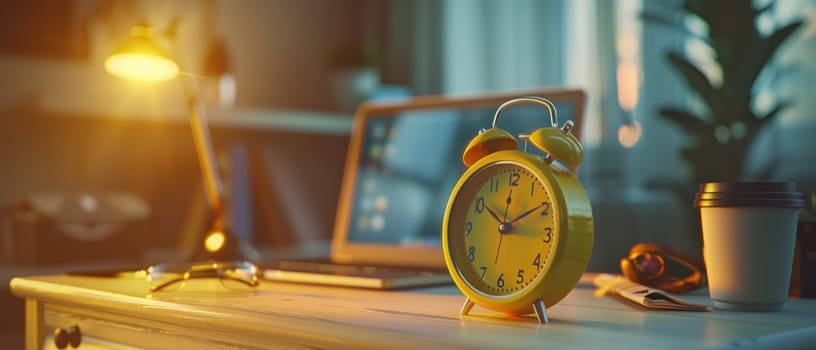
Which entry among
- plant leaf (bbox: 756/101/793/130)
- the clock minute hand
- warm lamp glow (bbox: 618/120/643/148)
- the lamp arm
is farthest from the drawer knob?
warm lamp glow (bbox: 618/120/643/148)

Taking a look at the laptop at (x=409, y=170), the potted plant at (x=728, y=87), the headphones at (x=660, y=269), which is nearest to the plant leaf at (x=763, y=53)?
the potted plant at (x=728, y=87)

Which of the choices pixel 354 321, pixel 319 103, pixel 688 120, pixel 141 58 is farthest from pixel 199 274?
pixel 319 103

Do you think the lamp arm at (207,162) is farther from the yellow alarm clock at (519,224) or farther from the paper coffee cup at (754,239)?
the paper coffee cup at (754,239)

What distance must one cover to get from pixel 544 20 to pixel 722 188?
174 cm

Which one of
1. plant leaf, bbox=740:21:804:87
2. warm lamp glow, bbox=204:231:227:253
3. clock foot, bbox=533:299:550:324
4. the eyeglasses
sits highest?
plant leaf, bbox=740:21:804:87

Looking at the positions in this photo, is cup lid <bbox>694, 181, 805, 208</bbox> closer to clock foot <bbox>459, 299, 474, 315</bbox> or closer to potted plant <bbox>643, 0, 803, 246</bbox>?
clock foot <bbox>459, 299, 474, 315</bbox>

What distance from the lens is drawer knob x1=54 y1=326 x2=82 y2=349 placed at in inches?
42.2

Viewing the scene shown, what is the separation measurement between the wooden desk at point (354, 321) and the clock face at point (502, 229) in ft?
0.13

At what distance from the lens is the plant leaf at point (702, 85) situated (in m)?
1.84

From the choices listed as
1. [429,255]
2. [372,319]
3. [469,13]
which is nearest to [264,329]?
[372,319]

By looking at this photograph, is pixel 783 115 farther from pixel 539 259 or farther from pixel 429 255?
pixel 539 259

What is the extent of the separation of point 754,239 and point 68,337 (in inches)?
32.4

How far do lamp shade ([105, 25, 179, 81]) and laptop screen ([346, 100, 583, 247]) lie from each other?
0.36m

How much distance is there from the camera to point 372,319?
0.76m
